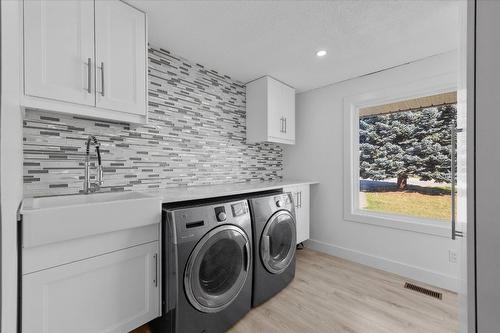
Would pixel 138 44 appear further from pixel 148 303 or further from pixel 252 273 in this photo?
pixel 252 273

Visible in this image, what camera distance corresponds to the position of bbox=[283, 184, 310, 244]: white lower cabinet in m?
2.68

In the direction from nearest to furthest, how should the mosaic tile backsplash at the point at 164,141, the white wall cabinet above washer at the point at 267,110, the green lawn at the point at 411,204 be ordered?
1. the mosaic tile backsplash at the point at 164,141
2. the green lawn at the point at 411,204
3. the white wall cabinet above washer at the point at 267,110

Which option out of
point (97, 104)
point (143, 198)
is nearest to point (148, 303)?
point (143, 198)

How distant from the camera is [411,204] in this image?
2.43 m

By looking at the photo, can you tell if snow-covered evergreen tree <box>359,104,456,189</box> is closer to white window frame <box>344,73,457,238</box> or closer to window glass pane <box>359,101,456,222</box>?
window glass pane <box>359,101,456,222</box>

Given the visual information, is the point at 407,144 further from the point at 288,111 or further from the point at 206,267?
the point at 206,267

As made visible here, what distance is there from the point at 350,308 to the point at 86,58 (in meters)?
2.64

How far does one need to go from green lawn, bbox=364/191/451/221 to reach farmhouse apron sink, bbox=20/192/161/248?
2510mm

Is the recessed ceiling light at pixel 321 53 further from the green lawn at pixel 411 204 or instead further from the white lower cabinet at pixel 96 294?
the white lower cabinet at pixel 96 294

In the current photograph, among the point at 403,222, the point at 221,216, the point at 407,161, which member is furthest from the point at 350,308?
the point at 407,161

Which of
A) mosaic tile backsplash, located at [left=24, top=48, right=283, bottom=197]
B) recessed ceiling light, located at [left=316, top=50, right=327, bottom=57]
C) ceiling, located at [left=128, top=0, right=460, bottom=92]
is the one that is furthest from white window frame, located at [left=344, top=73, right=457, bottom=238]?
mosaic tile backsplash, located at [left=24, top=48, right=283, bottom=197]

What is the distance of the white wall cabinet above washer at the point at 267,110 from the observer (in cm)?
264

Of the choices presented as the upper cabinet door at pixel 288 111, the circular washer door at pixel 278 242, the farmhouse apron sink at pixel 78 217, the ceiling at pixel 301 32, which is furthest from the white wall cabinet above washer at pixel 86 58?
the upper cabinet door at pixel 288 111

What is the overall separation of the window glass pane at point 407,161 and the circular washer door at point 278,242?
1204 millimetres
